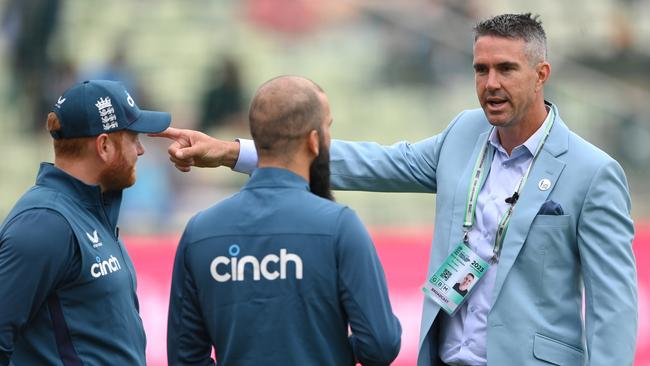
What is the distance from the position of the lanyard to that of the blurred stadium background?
765 centimetres

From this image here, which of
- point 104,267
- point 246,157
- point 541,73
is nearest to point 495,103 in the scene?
point 541,73

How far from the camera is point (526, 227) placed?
407 cm

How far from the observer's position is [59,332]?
3805 mm

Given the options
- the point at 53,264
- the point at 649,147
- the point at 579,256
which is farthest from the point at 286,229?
the point at 649,147

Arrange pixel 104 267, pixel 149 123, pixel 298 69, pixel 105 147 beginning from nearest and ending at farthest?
pixel 104 267 → pixel 105 147 → pixel 149 123 → pixel 298 69

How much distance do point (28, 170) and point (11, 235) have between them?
9.78 metres

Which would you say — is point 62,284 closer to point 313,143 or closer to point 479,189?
point 313,143

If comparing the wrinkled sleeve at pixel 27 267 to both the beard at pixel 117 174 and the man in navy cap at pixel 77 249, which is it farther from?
the beard at pixel 117 174

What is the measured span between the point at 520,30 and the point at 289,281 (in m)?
1.27

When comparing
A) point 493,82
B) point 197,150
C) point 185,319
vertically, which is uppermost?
point 493,82

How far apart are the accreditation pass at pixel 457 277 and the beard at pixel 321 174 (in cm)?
65

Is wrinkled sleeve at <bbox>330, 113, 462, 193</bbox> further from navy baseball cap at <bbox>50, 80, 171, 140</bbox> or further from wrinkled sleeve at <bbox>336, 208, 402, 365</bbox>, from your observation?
wrinkled sleeve at <bbox>336, 208, 402, 365</bbox>

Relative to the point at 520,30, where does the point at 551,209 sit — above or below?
below

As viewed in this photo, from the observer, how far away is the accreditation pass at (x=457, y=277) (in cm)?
413
